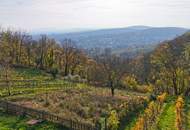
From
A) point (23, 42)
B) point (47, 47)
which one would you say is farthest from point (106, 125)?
point (23, 42)

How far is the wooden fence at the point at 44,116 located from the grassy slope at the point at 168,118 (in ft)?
30.0

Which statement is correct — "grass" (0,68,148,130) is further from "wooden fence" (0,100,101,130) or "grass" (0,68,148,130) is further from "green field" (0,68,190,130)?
"wooden fence" (0,100,101,130)

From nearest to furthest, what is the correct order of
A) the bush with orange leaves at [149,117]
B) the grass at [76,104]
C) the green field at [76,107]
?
the bush with orange leaves at [149,117] < the green field at [76,107] < the grass at [76,104]

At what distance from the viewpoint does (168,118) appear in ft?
153

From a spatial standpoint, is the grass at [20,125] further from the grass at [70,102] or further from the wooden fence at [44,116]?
the grass at [70,102]

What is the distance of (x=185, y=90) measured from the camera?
73.8 metres

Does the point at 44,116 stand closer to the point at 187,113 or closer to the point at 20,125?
the point at 20,125

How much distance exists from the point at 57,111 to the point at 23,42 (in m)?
69.0

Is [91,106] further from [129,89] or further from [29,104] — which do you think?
[129,89]

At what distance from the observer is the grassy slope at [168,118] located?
138 ft

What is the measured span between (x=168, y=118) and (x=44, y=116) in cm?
1683

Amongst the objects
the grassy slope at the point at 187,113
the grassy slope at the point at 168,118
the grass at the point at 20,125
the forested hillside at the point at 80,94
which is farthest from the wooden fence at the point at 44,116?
the grassy slope at the point at 187,113

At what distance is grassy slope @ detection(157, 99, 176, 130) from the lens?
4197 centimetres

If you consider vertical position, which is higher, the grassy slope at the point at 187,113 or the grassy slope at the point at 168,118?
the grassy slope at the point at 168,118
